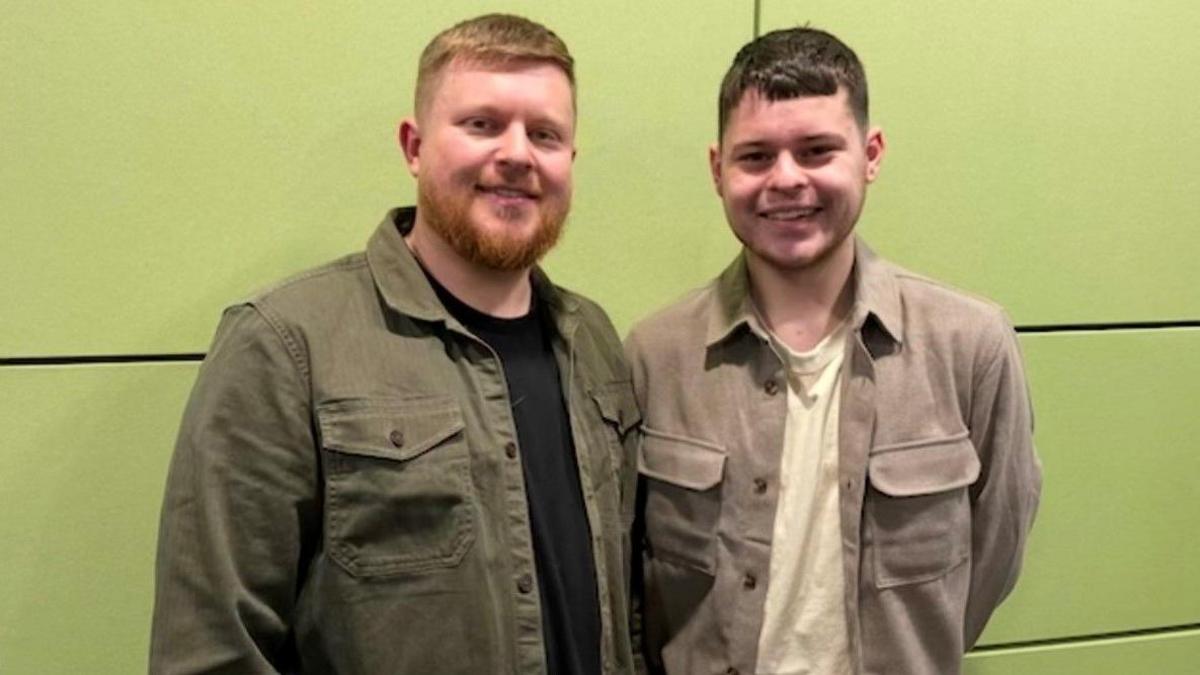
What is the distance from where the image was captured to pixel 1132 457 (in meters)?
2.08

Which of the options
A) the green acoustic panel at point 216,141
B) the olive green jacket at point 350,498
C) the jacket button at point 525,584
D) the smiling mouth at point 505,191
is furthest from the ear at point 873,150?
the jacket button at point 525,584

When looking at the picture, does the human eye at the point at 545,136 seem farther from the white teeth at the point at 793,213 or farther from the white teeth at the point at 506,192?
the white teeth at the point at 793,213

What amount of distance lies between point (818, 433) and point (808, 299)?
182mm

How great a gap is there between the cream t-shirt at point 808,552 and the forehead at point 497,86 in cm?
50

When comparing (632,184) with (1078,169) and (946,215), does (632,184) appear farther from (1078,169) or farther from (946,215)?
(1078,169)

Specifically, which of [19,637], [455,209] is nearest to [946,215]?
[455,209]

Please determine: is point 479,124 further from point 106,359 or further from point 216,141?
point 106,359

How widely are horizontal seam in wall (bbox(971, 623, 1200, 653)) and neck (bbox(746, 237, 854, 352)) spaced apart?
2.62ft

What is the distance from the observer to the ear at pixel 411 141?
1.38m

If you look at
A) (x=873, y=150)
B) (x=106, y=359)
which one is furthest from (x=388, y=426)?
(x=873, y=150)

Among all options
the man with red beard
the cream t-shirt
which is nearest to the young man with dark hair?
the cream t-shirt

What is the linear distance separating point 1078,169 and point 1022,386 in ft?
1.95

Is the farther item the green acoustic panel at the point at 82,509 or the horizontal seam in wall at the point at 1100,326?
the horizontal seam in wall at the point at 1100,326

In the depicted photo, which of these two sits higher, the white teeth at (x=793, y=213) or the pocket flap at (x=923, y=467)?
the white teeth at (x=793, y=213)
